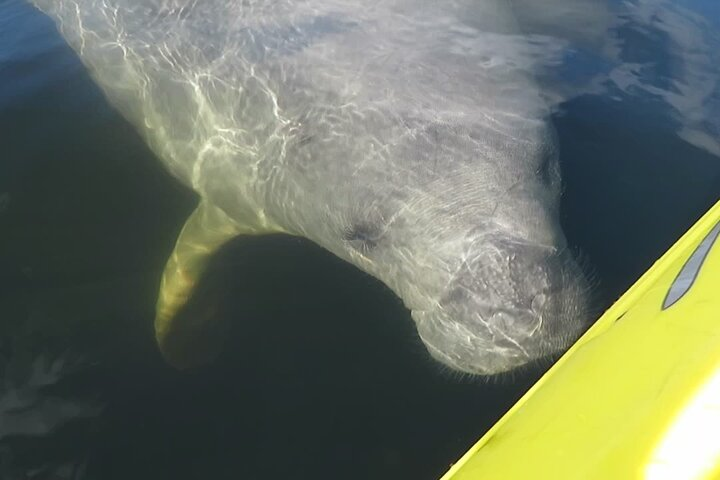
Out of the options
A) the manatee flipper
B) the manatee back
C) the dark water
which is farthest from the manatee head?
the manatee flipper

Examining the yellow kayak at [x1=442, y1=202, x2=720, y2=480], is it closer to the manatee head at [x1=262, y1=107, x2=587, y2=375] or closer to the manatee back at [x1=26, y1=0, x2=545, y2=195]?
the manatee head at [x1=262, y1=107, x2=587, y2=375]

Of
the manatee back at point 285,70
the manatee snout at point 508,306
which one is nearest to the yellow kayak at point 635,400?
the manatee snout at point 508,306

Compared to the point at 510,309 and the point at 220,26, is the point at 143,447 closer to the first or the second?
the point at 510,309

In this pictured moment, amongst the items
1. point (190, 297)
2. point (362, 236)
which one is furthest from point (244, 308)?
point (362, 236)

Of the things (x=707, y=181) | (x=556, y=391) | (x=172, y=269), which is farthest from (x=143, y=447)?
(x=707, y=181)

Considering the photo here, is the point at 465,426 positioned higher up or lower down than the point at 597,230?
lower down

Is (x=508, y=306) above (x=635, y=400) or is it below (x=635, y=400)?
below

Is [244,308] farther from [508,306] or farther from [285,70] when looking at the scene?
[508,306]
